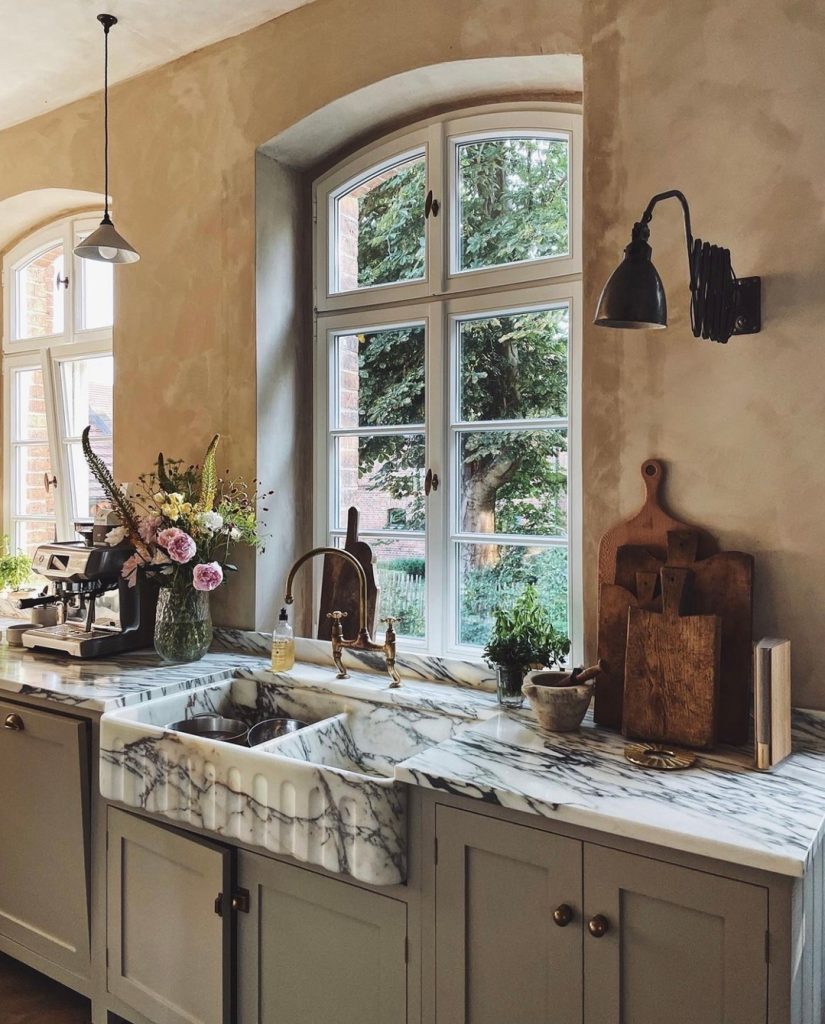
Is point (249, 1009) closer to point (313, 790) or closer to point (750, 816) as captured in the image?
point (313, 790)

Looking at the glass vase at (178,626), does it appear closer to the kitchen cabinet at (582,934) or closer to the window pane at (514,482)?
the window pane at (514,482)

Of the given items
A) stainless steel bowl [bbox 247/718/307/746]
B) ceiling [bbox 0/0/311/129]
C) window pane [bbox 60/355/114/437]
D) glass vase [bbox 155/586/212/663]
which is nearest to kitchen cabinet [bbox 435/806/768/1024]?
stainless steel bowl [bbox 247/718/307/746]

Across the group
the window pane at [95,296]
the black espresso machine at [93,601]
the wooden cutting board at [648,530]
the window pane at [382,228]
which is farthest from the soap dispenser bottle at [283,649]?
the window pane at [95,296]

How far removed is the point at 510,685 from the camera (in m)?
1.96

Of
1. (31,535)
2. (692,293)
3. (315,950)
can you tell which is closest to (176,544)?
(315,950)

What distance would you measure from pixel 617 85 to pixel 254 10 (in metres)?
1.28

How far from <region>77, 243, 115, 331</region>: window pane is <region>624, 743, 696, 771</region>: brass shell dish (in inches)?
112

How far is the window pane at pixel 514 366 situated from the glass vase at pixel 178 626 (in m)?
1.03

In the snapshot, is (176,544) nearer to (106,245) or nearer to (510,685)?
(106,245)

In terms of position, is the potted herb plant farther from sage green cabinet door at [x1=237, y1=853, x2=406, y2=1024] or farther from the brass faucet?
sage green cabinet door at [x1=237, y1=853, x2=406, y2=1024]

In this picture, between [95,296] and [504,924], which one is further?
[95,296]

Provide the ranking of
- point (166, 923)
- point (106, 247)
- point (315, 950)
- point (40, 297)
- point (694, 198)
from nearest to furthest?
point (315, 950) < point (694, 198) < point (166, 923) < point (106, 247) < point (40, 297)

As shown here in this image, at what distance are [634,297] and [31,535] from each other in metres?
3.25

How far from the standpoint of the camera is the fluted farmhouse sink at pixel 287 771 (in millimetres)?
1551
